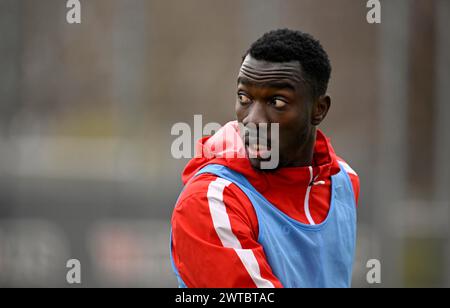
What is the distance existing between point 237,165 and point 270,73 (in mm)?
348

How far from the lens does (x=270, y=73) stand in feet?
8.31

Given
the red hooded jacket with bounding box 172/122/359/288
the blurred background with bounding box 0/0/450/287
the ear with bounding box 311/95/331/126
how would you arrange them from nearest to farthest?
the red hooded jacket with bounding box 172/122/359/288
the ear with bounding box 311/95/331/126
the blurred background with bounding box 0/0/450/287

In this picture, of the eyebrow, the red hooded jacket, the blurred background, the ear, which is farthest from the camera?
the blurred background

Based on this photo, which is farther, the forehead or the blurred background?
Answer: the blurred background

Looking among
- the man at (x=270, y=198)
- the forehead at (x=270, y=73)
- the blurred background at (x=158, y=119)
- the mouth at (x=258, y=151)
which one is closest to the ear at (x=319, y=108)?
the man at (x=270, y=198)

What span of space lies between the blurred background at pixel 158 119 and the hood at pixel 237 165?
4713 millimetres

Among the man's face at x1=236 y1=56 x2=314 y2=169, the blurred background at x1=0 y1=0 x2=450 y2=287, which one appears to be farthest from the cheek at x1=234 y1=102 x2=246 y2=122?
the blurred background at x1=0 y1=0 x2=450 y2=287

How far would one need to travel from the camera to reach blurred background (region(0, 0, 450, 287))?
292 inches

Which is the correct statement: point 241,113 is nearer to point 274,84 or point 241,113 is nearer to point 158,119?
point 274,84

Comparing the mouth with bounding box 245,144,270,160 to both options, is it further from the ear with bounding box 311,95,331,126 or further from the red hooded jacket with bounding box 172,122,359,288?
the ear with bounding box 311,95,331,126

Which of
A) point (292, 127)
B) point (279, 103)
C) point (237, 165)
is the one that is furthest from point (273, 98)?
point (237, 165)

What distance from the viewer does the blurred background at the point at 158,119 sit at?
24.3ft

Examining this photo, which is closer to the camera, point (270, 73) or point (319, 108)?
point (270, 73)

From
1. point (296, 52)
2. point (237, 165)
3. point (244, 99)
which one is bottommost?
point (237, 165)
